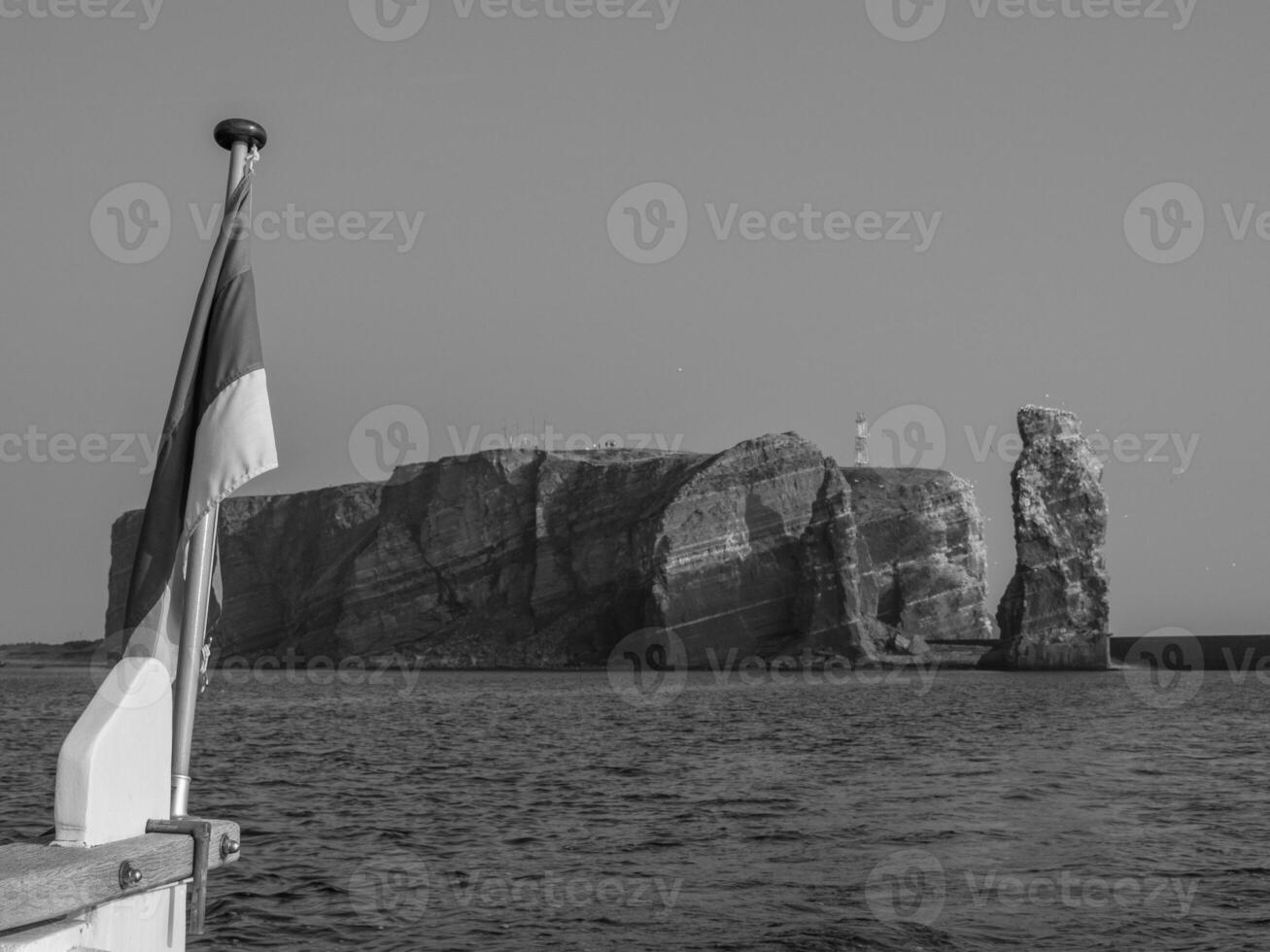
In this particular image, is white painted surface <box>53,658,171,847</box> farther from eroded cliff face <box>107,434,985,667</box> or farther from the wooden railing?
eroded cliff face <box>107,434,985,667</box>

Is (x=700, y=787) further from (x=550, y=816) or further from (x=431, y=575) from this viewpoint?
(x=431, y=575)

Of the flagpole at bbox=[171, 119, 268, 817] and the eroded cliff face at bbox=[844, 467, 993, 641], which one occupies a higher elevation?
the eroded cliff face at bbox=[844, 467, 993, 641]

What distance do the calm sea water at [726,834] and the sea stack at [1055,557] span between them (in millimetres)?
89772

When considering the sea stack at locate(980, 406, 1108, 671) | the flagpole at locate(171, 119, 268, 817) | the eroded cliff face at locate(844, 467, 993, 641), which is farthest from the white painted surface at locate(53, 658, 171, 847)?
the eroded cliff face at locate(844, 467, 993, 641)

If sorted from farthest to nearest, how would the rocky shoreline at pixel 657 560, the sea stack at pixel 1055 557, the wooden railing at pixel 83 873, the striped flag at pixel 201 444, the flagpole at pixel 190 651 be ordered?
the rocky shoreline at pixel 657 560
the sea stack at pixel 1055 557
the striped flag at pixel 201 444
the flagpole at pixel 190 651
the wooden railing at pixel 83 873

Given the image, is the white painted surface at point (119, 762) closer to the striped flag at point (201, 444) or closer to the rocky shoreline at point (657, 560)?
the striped flag at point (201, 444)

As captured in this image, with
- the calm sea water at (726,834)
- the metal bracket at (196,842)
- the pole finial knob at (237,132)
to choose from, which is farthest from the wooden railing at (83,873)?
the calm sea water at (726,834)

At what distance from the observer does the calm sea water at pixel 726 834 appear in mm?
16297

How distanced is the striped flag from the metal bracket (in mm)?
1356

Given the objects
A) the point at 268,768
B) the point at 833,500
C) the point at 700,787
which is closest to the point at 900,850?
the point at 700,787

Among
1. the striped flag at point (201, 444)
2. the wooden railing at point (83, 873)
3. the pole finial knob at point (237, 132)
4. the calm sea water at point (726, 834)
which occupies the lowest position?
the calm sea water at point (726, 834)

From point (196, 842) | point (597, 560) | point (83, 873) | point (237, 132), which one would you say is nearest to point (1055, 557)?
point (597, 560)

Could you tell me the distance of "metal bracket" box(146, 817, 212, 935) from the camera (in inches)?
292

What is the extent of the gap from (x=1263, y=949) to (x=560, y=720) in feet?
152
